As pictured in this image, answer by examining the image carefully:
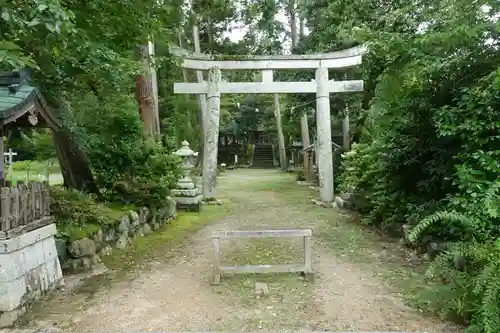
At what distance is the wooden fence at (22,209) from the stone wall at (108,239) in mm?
868

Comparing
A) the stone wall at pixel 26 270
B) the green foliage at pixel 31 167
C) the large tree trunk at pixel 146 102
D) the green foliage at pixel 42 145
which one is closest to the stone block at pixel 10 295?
the stone wall at pixel 26 270

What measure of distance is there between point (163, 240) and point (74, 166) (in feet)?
7.21

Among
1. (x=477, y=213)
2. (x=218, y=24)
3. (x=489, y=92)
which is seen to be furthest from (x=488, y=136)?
(x=218, y=24)

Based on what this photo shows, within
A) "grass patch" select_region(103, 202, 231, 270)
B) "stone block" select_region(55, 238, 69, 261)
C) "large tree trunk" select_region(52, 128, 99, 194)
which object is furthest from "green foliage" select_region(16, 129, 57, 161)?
"stone block" select_region(55, 238, 69, 261)

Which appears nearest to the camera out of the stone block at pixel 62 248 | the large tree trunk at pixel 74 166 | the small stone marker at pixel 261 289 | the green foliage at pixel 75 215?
the small stone marker at pixel 261 289

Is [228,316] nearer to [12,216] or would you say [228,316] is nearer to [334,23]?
[12,216]

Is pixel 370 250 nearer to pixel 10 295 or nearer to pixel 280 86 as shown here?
pixel 10 295

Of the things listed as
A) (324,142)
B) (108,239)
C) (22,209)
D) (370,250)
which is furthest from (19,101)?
(324,142)

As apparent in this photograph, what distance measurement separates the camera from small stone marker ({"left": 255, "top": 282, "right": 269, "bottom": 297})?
4742 mm

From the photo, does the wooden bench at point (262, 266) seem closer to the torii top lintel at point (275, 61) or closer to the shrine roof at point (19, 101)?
the shrine roof at point (19, 101)

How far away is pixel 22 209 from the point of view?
4328 millimetres

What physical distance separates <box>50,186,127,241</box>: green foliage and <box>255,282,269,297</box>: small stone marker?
2.71 metres

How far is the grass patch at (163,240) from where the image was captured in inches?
253

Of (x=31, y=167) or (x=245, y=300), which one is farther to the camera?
(x=31, y=167)
